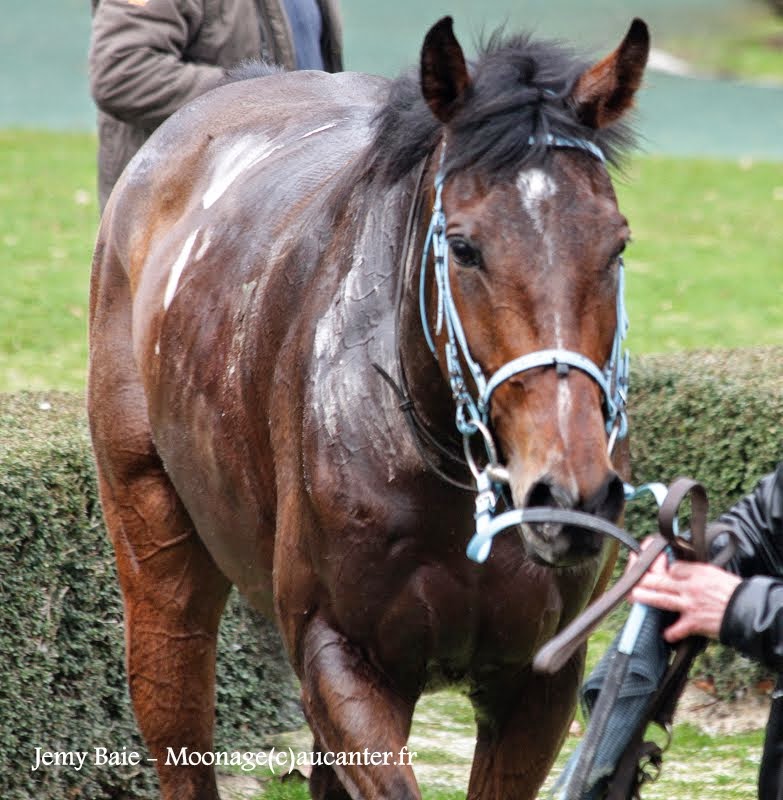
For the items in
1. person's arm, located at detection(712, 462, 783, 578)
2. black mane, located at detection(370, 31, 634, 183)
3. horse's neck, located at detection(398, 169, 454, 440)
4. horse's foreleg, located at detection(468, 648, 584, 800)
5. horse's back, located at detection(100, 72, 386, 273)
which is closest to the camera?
black mane, located at detection(370, 31, 634, 183)

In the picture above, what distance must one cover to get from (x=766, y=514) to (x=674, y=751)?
2.57 m

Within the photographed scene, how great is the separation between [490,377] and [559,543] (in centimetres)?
36

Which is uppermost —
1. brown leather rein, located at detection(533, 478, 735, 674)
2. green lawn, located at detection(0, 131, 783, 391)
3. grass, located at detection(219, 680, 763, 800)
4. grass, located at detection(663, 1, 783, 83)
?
brown leather rein, located at detection(533, 478, 735, 674)

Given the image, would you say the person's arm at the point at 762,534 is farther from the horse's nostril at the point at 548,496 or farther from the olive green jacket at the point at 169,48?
the olive green jacket at the point at 169,48

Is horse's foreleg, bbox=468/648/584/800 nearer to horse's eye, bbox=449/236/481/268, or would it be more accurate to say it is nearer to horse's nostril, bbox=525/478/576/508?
horse's nostril, bbox=525/478/576/508

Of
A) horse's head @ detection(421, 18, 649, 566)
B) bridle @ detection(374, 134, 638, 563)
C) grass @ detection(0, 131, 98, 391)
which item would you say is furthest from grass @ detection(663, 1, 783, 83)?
bridle @ detection(374, 134, 638, 563)

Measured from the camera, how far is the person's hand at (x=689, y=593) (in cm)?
286

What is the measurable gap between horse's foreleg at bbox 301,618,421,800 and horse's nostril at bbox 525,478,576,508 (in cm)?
88

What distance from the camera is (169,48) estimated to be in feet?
18.2

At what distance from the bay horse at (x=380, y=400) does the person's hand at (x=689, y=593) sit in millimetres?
257

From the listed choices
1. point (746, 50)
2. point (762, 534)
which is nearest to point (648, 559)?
point (762, 534)

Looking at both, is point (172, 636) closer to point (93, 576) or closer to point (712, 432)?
point (93, 576)

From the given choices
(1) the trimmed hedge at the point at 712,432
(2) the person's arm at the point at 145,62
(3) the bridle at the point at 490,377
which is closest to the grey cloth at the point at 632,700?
(3) the bridle at the point at 490,377

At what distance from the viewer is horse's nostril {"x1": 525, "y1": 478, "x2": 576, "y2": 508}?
8.16 feet
